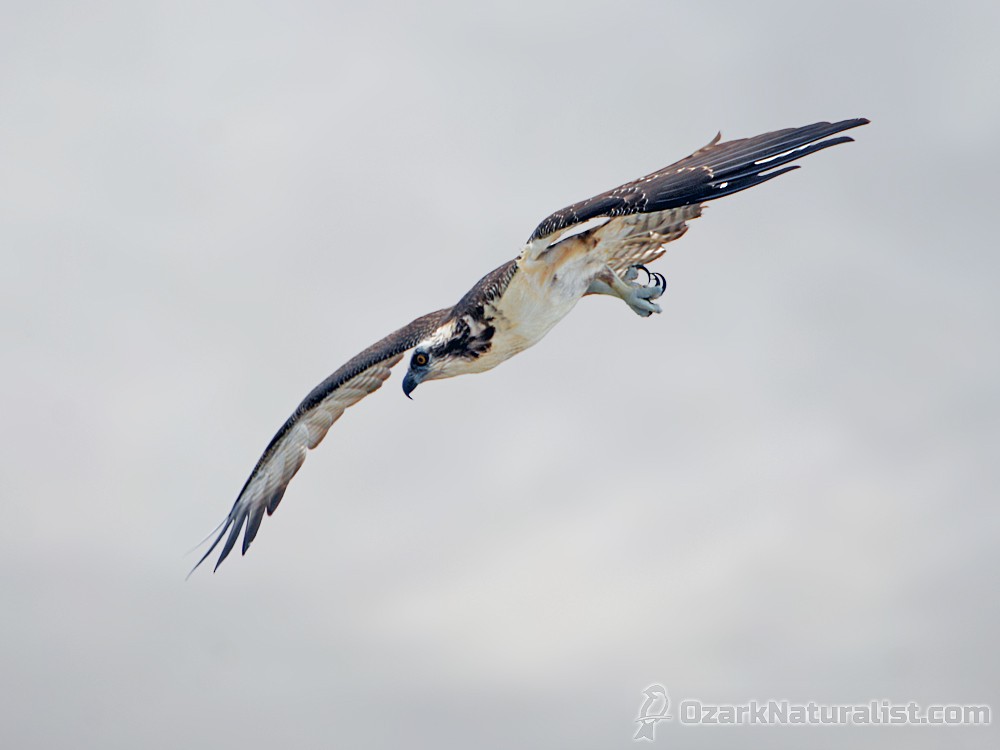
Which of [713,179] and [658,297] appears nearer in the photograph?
[713,179]

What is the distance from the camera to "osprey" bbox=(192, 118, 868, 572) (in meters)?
14.7

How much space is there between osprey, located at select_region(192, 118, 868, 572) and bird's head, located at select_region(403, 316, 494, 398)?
11mm

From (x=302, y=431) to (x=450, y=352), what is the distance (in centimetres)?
415

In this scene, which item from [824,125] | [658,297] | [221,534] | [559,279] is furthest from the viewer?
[221,534]

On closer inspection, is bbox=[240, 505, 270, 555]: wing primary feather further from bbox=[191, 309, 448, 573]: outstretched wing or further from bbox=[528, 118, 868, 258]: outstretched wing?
bbox=[528, 118, 868, 258]: outstretched wing

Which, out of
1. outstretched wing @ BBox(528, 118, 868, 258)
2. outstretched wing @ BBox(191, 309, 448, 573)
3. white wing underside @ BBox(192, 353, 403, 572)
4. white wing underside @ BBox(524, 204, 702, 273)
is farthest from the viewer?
white wing underside @ BBox(192, 353, 403, 572)

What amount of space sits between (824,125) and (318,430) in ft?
27.1

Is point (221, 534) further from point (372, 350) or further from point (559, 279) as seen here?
point (559, 279)

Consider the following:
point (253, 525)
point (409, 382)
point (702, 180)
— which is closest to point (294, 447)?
point (253, 525)

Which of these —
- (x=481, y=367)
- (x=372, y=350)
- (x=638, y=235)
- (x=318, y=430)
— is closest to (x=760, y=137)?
(x=638, y=235)

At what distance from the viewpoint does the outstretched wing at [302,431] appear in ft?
59.8

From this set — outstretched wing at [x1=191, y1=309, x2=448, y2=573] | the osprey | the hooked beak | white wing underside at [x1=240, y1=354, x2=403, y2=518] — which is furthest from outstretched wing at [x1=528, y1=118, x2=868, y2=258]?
white wing underside at [x1=240, y1=354, x2=403, y2=518]

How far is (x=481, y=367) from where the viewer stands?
16.4 meters

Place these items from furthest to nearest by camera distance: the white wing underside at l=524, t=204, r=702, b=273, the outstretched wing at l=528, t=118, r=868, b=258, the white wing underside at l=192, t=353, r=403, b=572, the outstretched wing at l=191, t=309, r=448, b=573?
the white wing underside at l=192, t=353, r=403, b=572
the outstretched wing at l=191, t=309, r=448, b=573
the white wing underside at l=524, t=204, r=702, b=273
the outstretched wing at l=528, t=118, r=868, b=258
